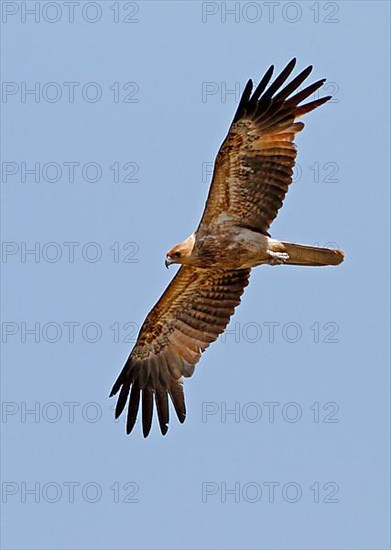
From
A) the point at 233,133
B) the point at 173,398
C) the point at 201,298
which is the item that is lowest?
the point at 173,398

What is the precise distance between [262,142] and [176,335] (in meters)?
2.94

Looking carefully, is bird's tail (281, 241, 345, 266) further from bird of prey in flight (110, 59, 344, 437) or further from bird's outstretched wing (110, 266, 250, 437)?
bird's outstretched wing (110, 266, 250, 437)

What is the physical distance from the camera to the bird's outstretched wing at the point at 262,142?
18.0 metres

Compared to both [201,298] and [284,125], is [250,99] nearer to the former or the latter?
→ [284,125]

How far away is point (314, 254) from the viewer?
59.0ft

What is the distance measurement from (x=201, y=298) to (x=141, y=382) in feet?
4.38

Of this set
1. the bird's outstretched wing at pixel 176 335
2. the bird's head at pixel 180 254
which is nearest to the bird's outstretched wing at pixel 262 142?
the bird's head at pixel 180 254

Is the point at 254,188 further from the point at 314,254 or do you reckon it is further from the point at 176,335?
the point at 176,335

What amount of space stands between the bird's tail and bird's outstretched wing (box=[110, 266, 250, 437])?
1198 mm

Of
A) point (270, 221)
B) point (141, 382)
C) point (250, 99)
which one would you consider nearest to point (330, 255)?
point (270, 221)

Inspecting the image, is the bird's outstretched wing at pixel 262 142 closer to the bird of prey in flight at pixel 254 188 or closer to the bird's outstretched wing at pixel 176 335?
the bird of prey in flight at pixel 254 188

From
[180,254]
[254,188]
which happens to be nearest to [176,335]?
[180,254]

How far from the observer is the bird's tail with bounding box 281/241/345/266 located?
17953mm

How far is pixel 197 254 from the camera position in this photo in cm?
1805
